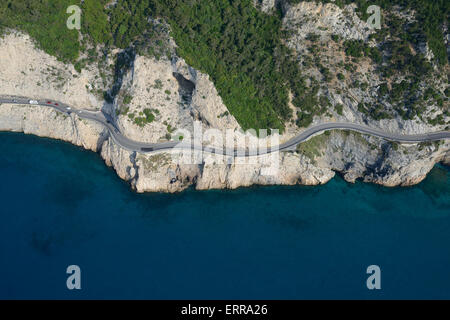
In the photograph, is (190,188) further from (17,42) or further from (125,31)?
(17,42)

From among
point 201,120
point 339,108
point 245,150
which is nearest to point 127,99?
point 201,120

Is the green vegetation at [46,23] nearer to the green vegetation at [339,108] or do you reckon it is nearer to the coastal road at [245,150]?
the coastal road at [245,150]

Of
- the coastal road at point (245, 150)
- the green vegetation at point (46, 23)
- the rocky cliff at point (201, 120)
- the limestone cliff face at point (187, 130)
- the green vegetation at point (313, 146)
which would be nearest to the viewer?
the rocky cliff at point (201, 120)

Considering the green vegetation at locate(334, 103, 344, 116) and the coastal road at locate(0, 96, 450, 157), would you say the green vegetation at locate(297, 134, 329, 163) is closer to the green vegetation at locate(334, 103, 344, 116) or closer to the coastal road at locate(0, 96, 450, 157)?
the coastal road at locate(0, 96, 450, 157)

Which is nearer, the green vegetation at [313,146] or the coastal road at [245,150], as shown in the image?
the coastal road at [245,150]

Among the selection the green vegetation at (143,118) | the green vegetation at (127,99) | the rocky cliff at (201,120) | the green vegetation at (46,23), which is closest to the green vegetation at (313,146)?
the rocky cliff at (201,120)

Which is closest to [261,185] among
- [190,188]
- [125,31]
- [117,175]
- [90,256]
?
[190,188]

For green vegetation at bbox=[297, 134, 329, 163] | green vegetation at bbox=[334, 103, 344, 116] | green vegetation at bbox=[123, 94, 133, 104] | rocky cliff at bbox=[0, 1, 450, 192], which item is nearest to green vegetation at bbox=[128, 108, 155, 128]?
rocky cliff at bbox=[0, 1, 450, 192]

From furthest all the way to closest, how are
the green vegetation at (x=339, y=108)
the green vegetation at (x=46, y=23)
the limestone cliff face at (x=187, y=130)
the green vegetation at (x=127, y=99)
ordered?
the green vegetation at (x=46, y=23)
the green vegetation at (x=339, y=108)
the green vegetation at (x=127, y=99)
the limestone cliff face at (x=187, y=130)

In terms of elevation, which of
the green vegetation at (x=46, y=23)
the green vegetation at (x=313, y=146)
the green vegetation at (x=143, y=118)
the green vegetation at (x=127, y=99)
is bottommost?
the green vegetation at (x=313, y=146)
